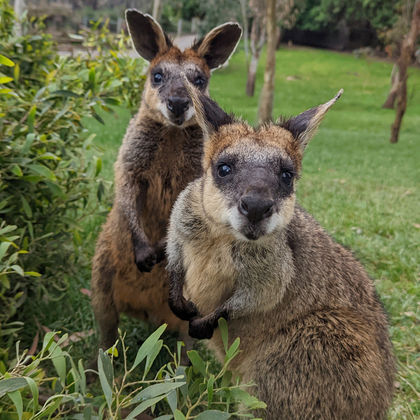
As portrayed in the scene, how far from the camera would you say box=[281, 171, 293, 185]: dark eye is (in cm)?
242

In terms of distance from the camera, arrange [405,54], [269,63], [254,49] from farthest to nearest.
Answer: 1. [254,49]
2. [405,54]
3. [269,63]

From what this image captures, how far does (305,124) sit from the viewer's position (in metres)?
2.55

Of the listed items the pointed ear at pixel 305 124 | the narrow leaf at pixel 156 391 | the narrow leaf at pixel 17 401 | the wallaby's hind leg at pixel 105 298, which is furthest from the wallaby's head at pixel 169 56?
the narrow leaf at pixel 17 401

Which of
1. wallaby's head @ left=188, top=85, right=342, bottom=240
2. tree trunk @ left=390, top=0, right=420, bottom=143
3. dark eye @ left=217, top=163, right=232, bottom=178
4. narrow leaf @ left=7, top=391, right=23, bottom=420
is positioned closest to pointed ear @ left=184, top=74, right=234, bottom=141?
wallaby's head @ left=188, top=85, right=342, bottom=240

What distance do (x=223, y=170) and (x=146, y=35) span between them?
1.46m

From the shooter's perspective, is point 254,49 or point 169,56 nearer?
point 169,56

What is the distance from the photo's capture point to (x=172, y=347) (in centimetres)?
363

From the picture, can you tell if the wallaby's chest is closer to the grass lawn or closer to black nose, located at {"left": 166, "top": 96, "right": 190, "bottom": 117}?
black nose, located at {"left": 166, "top": 96, "right": 190, "bottom": 117}

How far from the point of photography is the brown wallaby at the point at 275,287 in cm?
239

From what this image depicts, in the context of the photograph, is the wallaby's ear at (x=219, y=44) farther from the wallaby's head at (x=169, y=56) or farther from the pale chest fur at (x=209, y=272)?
the pale chest fur at (x=209, y=272)

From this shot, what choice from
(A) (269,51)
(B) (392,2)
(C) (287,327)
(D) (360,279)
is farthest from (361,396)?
(B) (392,2)

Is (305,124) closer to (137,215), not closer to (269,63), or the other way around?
(137,215)

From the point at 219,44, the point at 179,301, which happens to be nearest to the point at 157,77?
the point at 219,44

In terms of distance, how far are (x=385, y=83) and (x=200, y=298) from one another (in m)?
32.6
